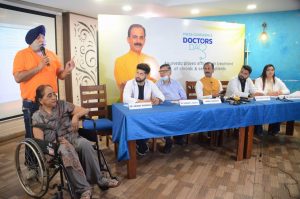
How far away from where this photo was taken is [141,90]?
316 cm

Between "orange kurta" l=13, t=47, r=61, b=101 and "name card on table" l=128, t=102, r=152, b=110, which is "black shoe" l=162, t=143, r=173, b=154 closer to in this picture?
"name card on table" l=128, t=102, r=152, b=110

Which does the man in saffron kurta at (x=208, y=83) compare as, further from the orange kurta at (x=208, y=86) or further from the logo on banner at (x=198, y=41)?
the logo on banner at (x=198, y=41)

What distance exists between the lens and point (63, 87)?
4.96 m

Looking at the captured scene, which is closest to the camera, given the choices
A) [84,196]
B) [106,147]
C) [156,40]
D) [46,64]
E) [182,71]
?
[84,196]

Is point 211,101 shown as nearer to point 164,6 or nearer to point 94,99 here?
point 94,99

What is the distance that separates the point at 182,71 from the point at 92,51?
90.3 inches

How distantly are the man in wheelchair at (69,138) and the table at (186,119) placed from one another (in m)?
0.32

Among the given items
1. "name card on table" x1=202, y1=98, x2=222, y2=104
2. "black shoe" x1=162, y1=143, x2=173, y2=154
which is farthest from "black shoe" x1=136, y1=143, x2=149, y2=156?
"name card on table" x1=202, y1=98, x2=222, y2=104

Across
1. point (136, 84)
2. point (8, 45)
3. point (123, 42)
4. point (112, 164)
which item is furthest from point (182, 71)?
point (8, 45)

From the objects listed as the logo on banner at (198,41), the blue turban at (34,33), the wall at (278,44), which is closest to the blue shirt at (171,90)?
the logo on banner at (198,41)

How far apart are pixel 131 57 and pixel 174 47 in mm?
853

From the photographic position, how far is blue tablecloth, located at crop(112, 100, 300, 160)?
2348 mm

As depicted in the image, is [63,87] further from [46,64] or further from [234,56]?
[234,56]

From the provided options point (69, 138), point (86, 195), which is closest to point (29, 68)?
point (69, 138)
